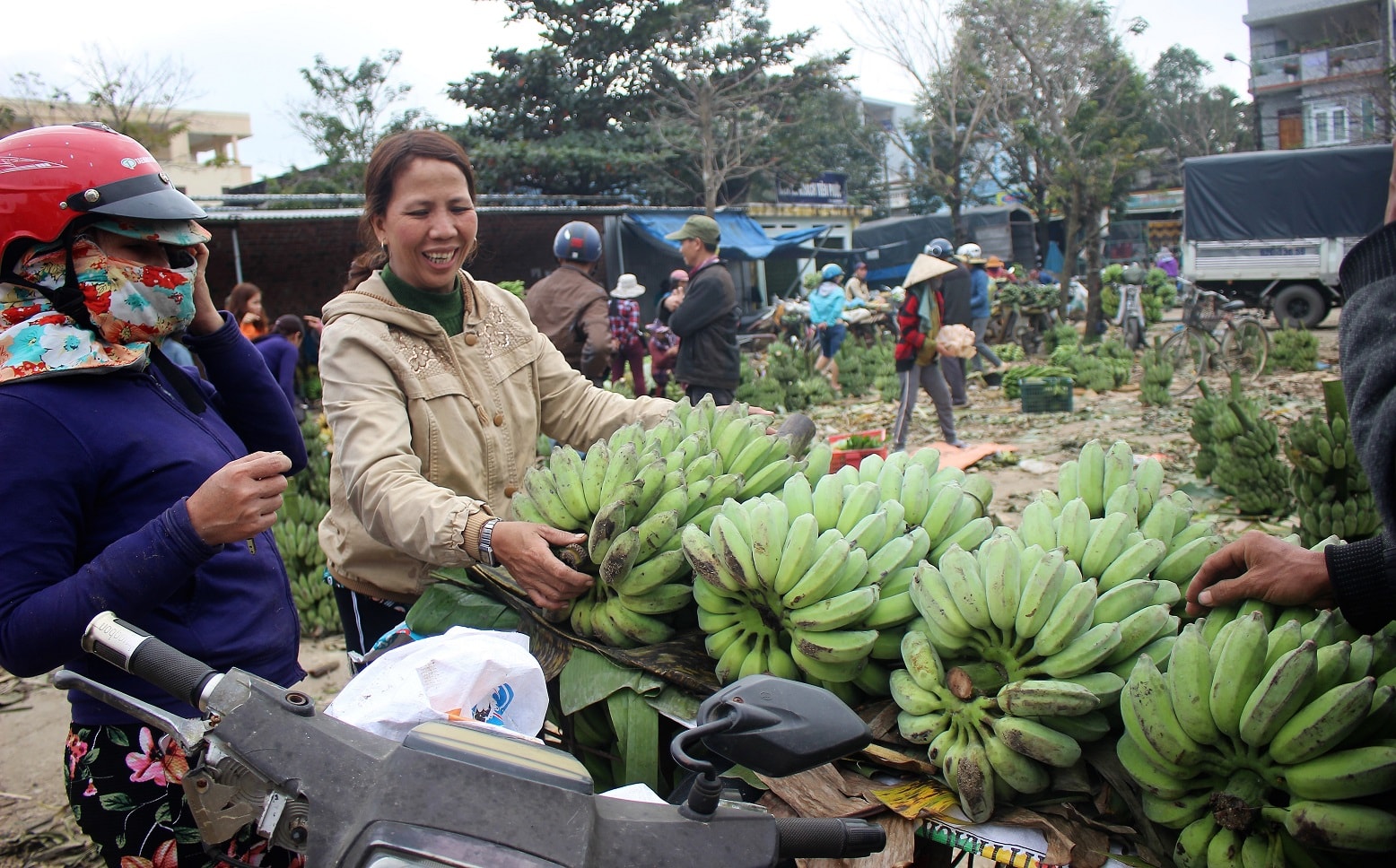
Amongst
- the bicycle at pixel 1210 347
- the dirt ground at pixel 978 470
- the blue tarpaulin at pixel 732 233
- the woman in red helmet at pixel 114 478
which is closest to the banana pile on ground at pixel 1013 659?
the woman in red helmet at pixel 114 478

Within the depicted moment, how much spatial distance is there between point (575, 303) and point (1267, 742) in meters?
5.90

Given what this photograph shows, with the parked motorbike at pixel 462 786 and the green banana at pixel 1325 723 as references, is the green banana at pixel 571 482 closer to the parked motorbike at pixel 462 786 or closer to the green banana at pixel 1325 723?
the parked motorbike at pixel 462 786

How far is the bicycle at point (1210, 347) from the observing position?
12.4 meters

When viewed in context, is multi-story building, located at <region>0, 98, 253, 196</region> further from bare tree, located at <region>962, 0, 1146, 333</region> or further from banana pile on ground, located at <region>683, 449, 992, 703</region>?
bare tree, located at <region>962, 0, 1146, 333</region>

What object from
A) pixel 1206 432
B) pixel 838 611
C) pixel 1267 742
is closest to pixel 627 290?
pixel 1206 432

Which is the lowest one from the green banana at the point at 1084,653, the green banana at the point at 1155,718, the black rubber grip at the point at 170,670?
the green banana at the point at 1155,718

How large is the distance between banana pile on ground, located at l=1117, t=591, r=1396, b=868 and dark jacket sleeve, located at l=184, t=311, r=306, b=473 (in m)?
1.82

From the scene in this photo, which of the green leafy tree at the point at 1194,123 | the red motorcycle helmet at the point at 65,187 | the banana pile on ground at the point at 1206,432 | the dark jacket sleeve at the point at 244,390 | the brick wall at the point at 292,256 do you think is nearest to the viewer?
the red motorcycle helmet at the point at 65,187

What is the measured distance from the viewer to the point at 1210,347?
490 inches

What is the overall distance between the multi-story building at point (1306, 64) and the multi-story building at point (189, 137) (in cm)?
3693

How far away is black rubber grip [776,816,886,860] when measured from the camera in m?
1.12

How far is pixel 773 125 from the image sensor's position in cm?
2508

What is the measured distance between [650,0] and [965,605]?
86.6ft

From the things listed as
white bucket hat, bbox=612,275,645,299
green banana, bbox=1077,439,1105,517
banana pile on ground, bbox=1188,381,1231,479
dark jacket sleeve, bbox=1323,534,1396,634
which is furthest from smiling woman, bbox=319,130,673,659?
white bucket hat, bbox=612,275,645,299
